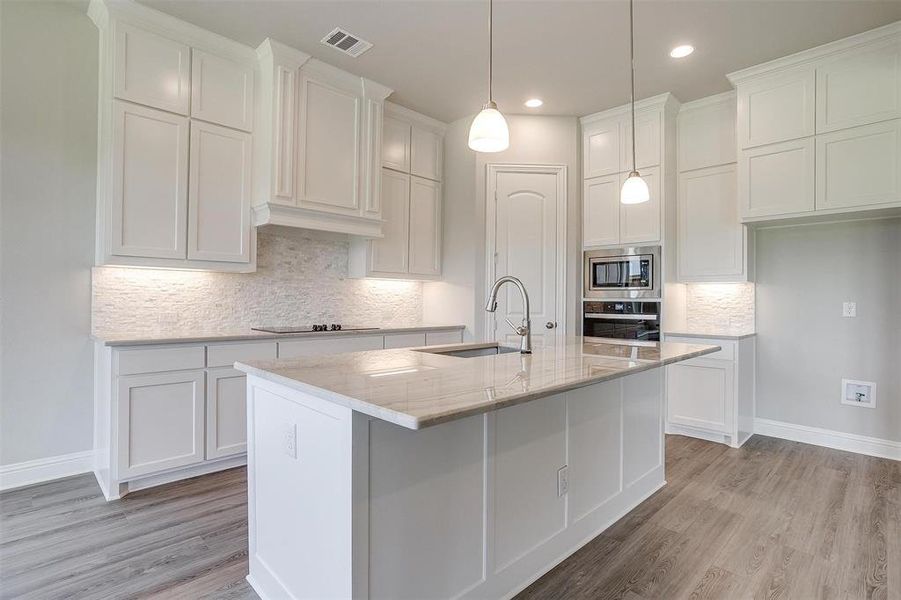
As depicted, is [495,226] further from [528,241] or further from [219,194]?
[219,194]

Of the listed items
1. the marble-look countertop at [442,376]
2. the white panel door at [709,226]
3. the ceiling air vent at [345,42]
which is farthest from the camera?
the white panel door at [709,226]

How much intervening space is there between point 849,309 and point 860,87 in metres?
1.59

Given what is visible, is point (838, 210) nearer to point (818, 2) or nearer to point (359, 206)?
point (818, 2)

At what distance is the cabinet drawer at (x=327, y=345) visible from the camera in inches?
125

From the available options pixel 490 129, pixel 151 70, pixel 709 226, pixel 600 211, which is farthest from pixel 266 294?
pixel 709 226

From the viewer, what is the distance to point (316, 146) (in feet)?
11.7

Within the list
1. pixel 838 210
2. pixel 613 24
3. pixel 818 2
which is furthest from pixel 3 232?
pixel 838 210

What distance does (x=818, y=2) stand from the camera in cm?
272

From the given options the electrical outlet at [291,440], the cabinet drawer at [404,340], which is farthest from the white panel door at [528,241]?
the electrical outlet at [291,440]

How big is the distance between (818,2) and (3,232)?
4945mm

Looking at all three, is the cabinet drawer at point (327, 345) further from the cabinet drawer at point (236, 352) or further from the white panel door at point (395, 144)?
the white panel door at point (395, 144)

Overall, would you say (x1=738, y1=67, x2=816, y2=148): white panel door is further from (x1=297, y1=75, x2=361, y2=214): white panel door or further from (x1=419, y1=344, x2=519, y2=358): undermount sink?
(x1=297, y1=75, x2=361, y2=214): white panel door

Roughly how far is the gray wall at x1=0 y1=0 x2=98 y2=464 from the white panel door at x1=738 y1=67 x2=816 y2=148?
4.63 meters

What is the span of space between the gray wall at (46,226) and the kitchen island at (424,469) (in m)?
1.99
